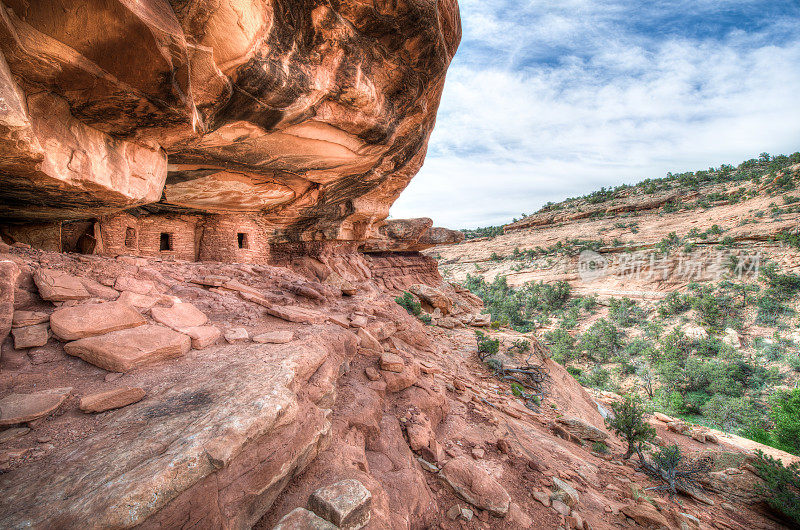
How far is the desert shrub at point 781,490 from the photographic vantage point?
3996 millimetres

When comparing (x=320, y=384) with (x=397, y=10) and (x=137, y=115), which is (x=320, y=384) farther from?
(x=397, y=10)

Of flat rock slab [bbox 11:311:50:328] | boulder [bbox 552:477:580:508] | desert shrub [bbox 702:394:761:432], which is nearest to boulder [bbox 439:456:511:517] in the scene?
boulder [bbox 552:477:580:508]

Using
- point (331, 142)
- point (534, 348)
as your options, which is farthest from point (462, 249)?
point (331, 142)

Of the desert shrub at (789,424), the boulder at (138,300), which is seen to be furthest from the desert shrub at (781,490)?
the boulder at (138,300)

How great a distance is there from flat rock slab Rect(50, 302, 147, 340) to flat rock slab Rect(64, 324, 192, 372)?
0.21 ft

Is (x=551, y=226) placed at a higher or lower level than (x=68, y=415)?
higher

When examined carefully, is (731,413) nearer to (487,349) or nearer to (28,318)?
(487,349)

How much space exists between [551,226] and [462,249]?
33.7ft

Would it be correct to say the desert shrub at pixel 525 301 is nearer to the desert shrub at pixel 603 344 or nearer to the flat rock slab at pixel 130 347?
the desert shrub at pixel 603 344

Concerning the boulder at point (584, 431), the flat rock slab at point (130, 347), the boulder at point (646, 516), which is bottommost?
the boulder at point (584, 431)

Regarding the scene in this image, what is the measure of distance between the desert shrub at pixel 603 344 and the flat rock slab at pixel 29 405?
1815 centimetres

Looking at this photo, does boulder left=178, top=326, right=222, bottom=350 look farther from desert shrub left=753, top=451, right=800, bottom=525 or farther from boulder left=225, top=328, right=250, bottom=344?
desert shrub left=753, top=451, right=800, bottom=525

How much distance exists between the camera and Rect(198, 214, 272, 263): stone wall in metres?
7.21

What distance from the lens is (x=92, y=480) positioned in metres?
1.25
